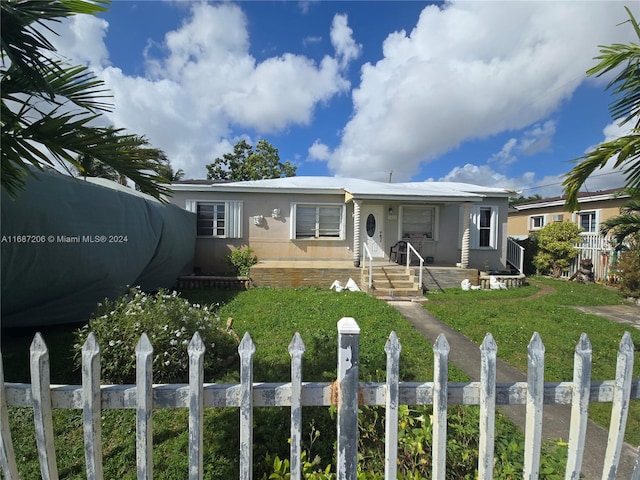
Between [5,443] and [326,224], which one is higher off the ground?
[326,224]

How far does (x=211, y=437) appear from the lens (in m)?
2.44

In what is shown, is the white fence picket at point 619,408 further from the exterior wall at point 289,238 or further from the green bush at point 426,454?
the exterior wall at point 289,238

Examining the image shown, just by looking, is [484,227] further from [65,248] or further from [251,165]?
[251,165]

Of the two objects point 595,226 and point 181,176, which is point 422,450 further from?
point 181,176

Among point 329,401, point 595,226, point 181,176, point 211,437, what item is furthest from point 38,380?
point 181,176

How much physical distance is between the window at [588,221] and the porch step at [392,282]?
11.9 meters

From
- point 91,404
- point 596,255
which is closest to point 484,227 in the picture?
point 596,255

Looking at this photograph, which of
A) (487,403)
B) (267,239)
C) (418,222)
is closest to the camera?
(487,403)

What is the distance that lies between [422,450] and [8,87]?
360 centimetres

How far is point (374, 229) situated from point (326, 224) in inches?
71.2

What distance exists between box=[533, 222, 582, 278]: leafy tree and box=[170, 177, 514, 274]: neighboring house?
241 cm

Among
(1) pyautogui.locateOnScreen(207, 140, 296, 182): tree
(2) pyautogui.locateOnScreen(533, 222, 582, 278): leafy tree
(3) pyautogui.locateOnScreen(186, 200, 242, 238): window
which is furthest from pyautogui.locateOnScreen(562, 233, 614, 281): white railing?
(1) pyautogui.locateOnScreen(207, 140, 296, 182): tree

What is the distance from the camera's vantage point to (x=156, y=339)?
3.17m

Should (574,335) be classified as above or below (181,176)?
below
